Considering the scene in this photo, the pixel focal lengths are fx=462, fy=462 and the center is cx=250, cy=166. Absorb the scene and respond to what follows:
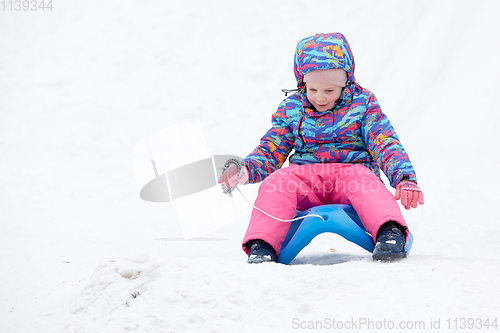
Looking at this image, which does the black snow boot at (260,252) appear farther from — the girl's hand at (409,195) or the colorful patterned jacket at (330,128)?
the girl's hand at (409,195)

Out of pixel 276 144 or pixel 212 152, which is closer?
pixel 276 144

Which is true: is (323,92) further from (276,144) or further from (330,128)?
(276,144)

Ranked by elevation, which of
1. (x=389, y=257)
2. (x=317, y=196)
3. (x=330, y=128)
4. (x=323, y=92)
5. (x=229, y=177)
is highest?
(x=323, y=92)

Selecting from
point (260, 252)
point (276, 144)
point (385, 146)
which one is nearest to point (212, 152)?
point (276, 144)

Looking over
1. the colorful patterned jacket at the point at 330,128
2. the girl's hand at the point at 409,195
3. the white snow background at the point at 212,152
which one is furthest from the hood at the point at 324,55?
the white snow background at the point at 212,152

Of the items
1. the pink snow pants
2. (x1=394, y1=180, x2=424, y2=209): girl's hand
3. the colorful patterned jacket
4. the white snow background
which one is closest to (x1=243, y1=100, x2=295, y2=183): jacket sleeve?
the colorful patterned jacket

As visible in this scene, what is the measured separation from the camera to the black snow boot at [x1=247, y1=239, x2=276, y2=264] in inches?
67.4

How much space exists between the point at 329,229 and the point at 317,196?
0.35m

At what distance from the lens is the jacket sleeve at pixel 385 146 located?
1.83m

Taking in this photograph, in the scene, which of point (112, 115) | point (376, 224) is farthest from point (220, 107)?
point (376, 224)

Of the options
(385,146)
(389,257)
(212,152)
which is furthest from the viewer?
(212,152)

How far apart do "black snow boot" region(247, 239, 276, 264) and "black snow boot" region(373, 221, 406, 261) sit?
0.39m

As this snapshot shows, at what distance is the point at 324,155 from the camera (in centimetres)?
212

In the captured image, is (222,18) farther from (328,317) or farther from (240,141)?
(328,317)
